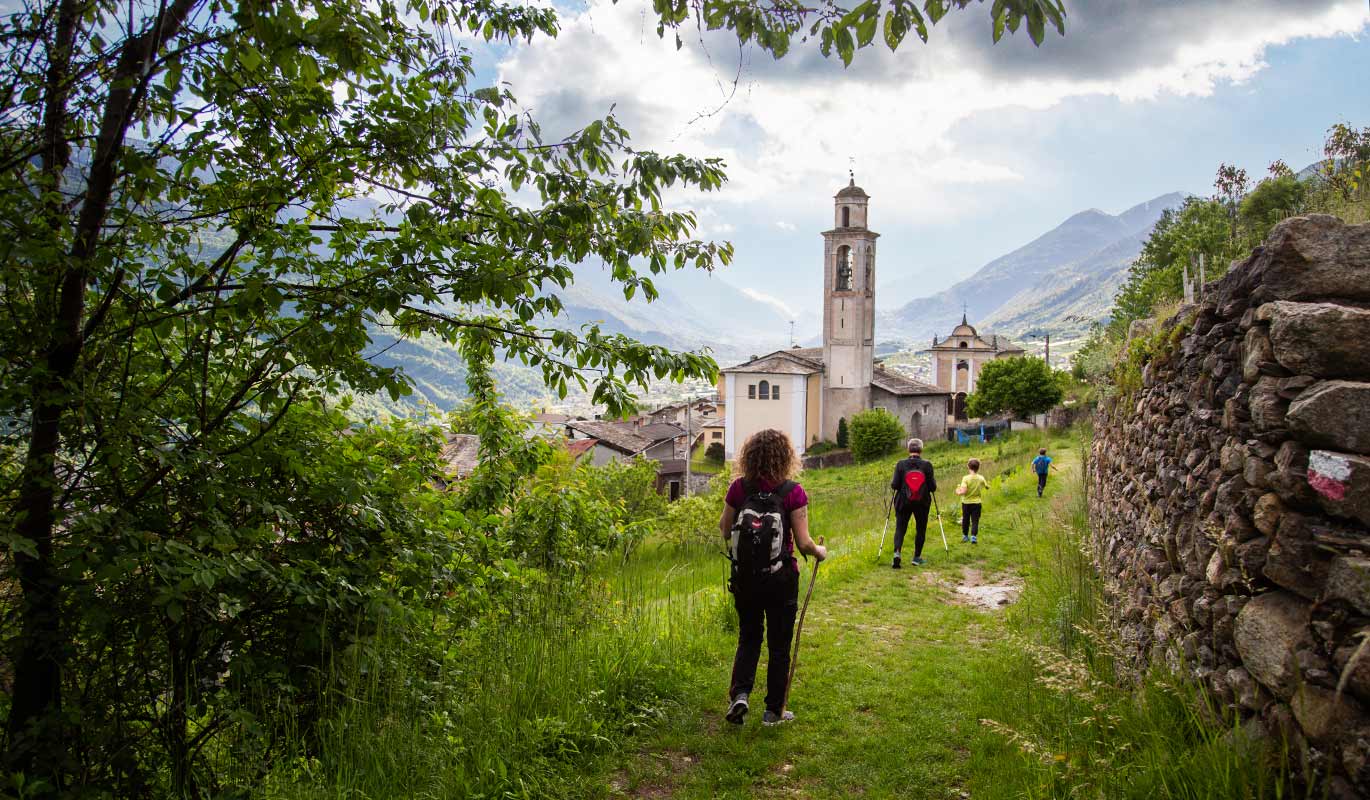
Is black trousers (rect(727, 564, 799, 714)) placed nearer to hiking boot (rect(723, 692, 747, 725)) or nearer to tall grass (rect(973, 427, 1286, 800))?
hiking boot (rect(723, 692, 747, 725))

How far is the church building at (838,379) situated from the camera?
5481 centimetres

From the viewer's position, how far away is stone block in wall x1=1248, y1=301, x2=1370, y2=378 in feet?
8.39

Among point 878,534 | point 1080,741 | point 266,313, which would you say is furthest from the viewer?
point 878,534

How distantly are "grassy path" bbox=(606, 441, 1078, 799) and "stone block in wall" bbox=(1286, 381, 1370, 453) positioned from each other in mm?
2246

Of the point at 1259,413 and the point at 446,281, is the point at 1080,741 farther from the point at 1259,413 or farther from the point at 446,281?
the point at 446,281

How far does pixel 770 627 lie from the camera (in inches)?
185

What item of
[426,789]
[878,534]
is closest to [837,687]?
[426,789]

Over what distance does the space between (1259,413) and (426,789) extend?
3.85 metres

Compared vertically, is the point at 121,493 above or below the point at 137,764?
above

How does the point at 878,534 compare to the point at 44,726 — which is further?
the point at 878,534

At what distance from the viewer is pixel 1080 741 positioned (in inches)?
142

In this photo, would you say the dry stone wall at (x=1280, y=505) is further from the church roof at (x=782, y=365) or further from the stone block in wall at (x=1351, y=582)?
the church roof at (x=782, y=365)

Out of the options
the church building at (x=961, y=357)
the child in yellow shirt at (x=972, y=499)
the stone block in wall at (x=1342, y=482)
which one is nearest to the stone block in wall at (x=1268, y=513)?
the stone block in wall at (x=1342, y=482)

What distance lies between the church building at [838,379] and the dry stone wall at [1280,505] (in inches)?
1944
